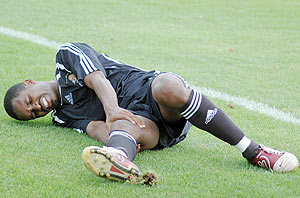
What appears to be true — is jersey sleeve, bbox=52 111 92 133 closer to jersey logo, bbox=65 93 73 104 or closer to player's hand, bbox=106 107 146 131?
jersey logo, bbox=65 93 73 104

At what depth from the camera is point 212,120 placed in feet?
11.5

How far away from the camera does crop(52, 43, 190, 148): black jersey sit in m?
3.95

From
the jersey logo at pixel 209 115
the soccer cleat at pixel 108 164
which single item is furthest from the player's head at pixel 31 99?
the jersey logo at pixel 209 115

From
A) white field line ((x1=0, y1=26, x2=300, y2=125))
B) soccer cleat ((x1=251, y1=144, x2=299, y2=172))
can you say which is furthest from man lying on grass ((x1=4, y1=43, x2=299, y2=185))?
white field line ((x1=0, y1=26, x2=300, y2=125))

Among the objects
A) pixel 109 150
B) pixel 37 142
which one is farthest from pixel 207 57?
pixel 109 150

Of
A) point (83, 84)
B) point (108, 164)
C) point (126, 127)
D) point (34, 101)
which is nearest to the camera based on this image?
point (108, 164)

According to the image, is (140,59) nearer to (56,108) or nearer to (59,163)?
(56,108)

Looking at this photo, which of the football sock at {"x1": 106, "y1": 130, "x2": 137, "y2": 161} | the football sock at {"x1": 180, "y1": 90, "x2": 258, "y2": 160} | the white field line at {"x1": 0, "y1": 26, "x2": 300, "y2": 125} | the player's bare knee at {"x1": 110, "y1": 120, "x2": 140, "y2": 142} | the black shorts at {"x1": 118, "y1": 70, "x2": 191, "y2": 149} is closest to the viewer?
the football sock at {"x1": 106, "y1": 130, "x2": 137, "y2": 161}

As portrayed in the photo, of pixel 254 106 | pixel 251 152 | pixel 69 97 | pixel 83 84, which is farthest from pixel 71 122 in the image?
pixel 254 106

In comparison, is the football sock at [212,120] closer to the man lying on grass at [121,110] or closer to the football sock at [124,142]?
the man lying on grass at [121,110]

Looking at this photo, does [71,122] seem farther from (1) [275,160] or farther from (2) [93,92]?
(1) [275,160]

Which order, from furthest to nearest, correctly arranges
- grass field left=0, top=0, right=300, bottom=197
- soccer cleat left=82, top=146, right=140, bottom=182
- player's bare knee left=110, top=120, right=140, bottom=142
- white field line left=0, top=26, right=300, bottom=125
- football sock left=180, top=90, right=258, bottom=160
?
white field line left=0, top=26, right=300, bottom=125 < player's bare knee left=110, top=120, right=140, bottom=142 < football sock left=180, top=90, right=258, bottom=160 < grass field left=0, top=0, right=300, bottom=197 < soccer cleat left=82, top=146, right=140, bottom=182

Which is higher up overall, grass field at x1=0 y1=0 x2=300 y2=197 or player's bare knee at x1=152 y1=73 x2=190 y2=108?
player's bare knee at x1=152 y1=73 x2=190 y2=108

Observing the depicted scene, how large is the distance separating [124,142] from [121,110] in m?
0.34
